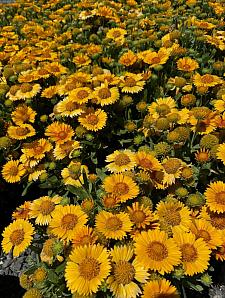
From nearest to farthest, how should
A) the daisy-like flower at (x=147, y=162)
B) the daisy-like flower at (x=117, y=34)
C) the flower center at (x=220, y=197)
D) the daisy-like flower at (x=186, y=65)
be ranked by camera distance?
1. the flower center at (x=220, y=197)
2. the daisy-like flower at (x=147, y=162)
3. the daisy-like flower at (x=186, y=65)
4. the daisy-like flower at (x=117, y=34)

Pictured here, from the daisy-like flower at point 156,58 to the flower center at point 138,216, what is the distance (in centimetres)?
131

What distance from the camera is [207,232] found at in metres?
1.75

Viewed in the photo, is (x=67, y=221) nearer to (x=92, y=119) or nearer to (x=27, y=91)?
(x=92, y=119)

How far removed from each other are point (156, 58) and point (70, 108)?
790 millimetres

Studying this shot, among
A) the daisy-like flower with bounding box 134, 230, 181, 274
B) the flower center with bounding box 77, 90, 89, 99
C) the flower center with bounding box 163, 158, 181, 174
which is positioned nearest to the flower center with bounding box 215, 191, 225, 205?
the flower center with bounding box 163, 158, 181, 174

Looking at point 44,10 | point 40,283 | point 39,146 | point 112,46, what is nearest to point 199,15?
point 112,46

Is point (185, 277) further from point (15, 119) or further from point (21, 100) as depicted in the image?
point (21, 100)

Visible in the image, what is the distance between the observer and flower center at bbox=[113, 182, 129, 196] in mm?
1769

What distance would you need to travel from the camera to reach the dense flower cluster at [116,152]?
1.62 metres

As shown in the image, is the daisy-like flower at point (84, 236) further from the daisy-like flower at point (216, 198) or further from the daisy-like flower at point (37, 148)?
the daisy-like flower at point (37, 148)

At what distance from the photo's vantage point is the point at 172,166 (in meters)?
1.97

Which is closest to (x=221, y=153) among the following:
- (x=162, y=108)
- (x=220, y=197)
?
(x=220, y=197)

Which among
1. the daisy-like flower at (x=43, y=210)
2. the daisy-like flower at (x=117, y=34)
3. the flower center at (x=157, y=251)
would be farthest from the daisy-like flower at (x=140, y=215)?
the daisy-like flower at (x=117, y=34)

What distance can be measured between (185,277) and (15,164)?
127cm
